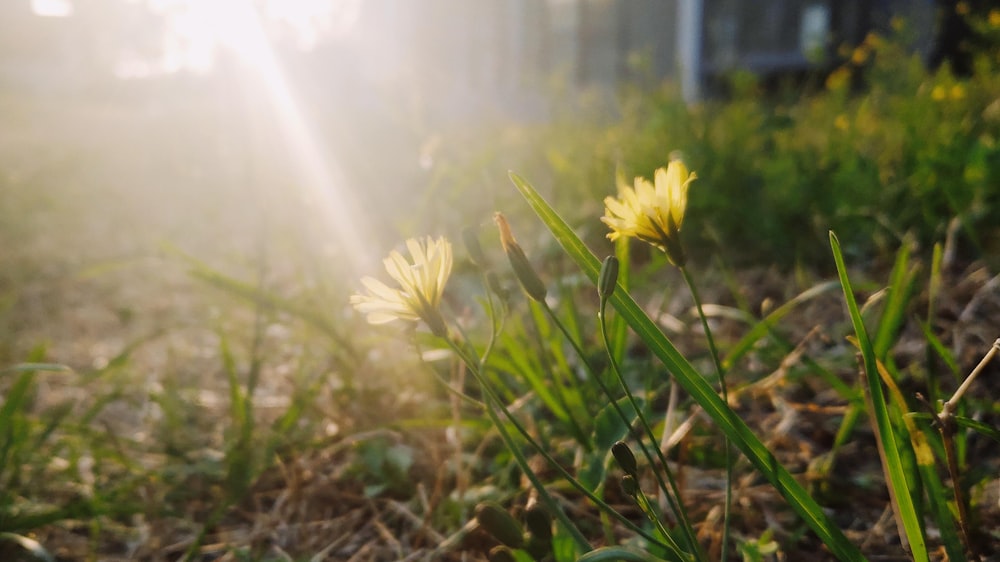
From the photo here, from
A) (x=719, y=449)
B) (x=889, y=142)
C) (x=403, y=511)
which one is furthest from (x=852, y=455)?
(x=889, y=142)

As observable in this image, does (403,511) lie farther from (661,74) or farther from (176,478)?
(661,74)

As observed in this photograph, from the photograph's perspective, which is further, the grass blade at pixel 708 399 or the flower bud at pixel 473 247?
the flower bud at pixel 473 247

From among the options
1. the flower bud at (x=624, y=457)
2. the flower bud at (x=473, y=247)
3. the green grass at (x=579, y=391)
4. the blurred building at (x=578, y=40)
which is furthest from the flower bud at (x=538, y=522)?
the blurred building at (x=578, y=40)

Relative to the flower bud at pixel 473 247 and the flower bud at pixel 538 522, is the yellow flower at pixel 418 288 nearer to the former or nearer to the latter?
the flower bud at pixel 473 247

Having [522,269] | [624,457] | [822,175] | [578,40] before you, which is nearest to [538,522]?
[624,457]

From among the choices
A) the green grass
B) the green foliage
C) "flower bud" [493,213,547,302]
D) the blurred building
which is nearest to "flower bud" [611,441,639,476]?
the green grass

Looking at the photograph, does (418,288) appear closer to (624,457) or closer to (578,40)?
(624,457)
